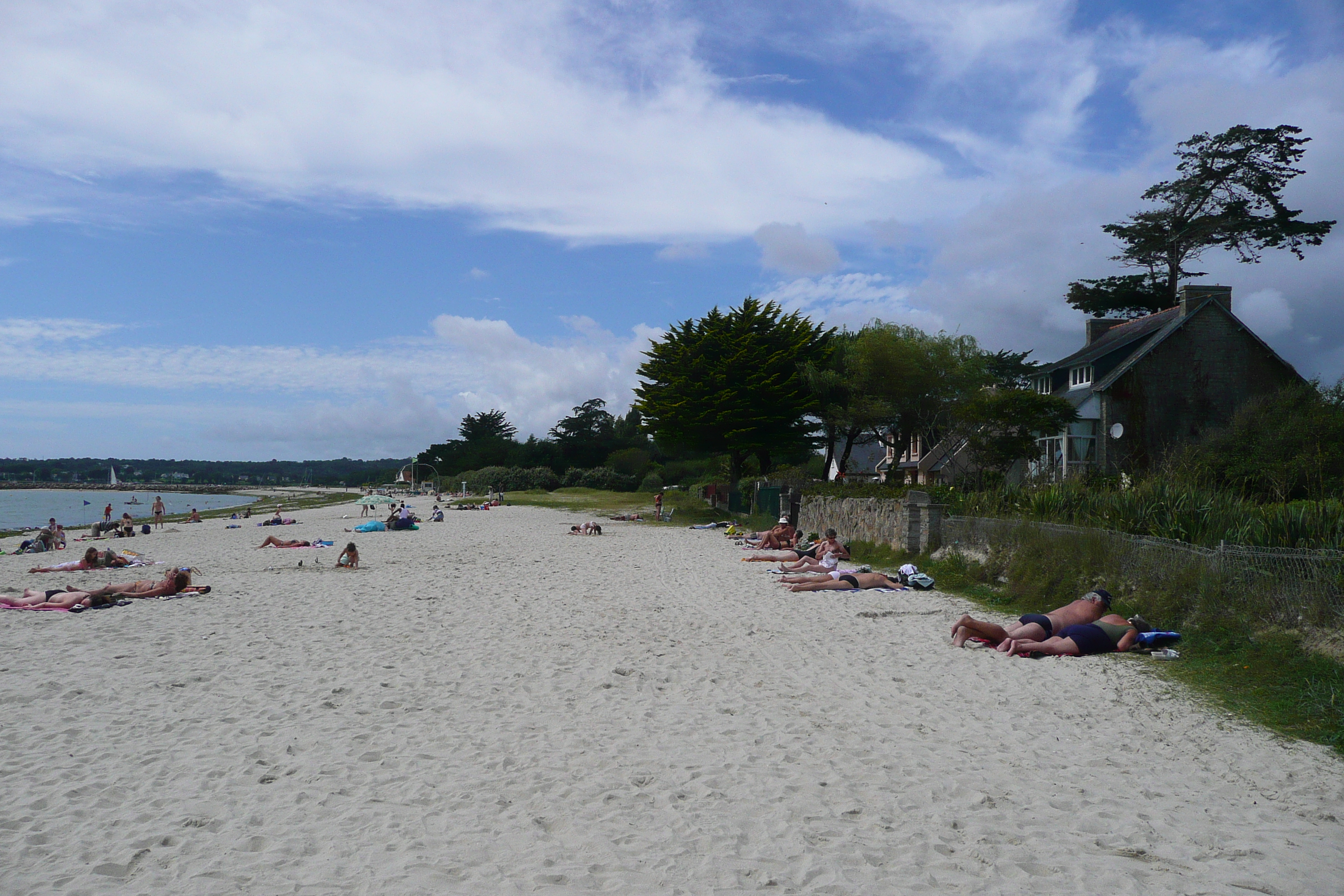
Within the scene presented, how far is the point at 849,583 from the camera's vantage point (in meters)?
12.9

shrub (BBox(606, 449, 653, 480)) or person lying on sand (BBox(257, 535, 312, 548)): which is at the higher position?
shrub (BBox(606, 449, 653, 480))

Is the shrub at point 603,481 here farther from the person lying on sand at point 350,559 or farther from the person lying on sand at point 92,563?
the person lying on sand at point 350,559

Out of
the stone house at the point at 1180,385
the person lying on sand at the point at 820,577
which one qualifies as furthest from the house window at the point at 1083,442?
the person lying on sand at the point at 820,577

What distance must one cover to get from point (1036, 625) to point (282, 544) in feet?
62.1

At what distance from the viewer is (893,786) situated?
486 cm

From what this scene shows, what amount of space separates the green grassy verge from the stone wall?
8.40ft

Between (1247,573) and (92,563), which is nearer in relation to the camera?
(1247,573)

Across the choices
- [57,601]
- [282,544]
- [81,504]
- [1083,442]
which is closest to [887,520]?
[57,601]

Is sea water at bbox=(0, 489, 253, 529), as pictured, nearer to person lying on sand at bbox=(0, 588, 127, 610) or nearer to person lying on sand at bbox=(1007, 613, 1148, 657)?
person lying on sand at bbox=(0, 588, 127, 610)

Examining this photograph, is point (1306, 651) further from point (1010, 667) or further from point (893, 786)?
point (893, 786)

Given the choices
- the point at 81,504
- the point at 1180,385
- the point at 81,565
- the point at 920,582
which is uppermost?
the point at 1180,385

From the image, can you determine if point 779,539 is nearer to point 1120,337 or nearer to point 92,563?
point 92,563

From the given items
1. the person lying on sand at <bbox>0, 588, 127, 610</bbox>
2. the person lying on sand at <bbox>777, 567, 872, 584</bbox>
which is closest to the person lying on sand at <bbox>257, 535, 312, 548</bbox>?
the person lying on sand at <bbox>0, 588, 127, 610</bbox>

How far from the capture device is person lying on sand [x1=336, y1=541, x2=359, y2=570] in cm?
1589
